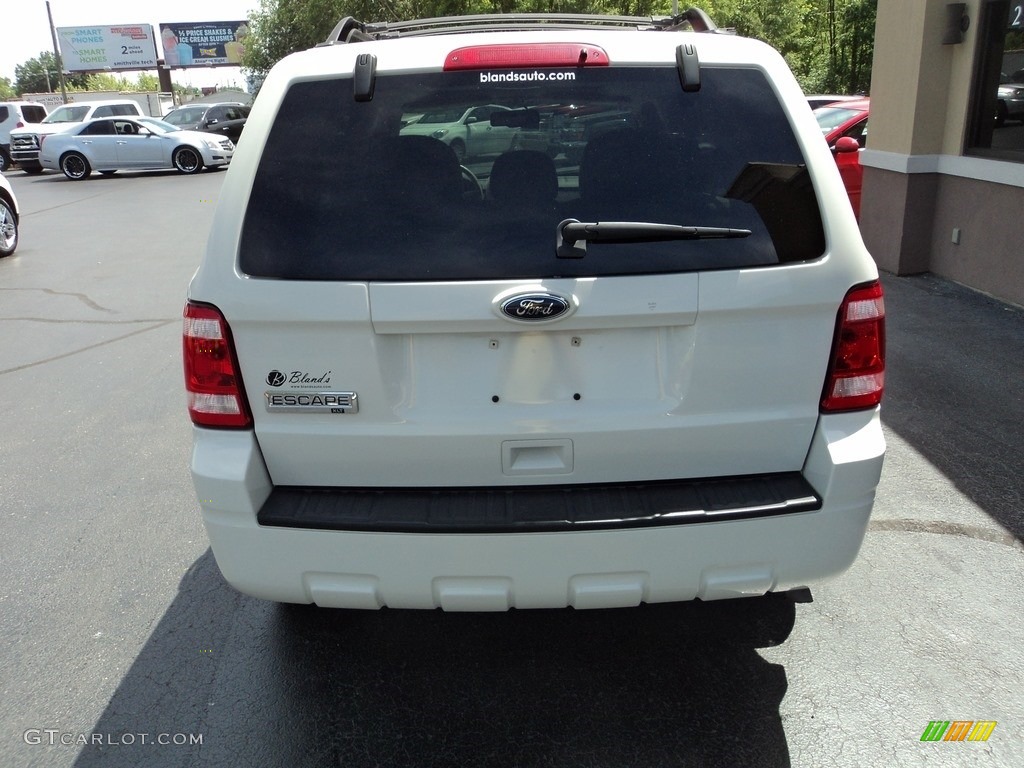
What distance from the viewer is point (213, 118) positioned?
30.8 m

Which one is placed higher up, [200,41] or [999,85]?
[200,41]

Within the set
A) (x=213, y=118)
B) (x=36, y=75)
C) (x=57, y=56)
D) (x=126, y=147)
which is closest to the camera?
(x=126, y=147)

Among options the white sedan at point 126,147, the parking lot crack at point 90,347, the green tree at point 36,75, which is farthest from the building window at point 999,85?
the green tree at point 36,75

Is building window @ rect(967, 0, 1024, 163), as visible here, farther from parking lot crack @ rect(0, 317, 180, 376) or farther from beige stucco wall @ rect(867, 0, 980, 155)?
parking lot crack @ rect(0, 317, 180, 376)

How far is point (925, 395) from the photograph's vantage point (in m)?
5.76

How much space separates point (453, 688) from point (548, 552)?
2.75 ft

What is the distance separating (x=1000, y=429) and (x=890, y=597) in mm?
2082

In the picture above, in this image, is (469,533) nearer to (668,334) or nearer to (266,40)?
(668,334)

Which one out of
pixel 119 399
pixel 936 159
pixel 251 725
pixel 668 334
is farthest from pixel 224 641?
pixel 936 159

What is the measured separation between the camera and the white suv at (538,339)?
2557 mm

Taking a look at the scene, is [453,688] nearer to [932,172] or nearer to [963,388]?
[963,388]

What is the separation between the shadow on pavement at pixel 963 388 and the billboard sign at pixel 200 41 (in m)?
81.9

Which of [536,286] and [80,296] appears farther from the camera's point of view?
[80,296]

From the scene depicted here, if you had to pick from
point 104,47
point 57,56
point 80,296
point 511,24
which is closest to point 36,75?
point 104,47
